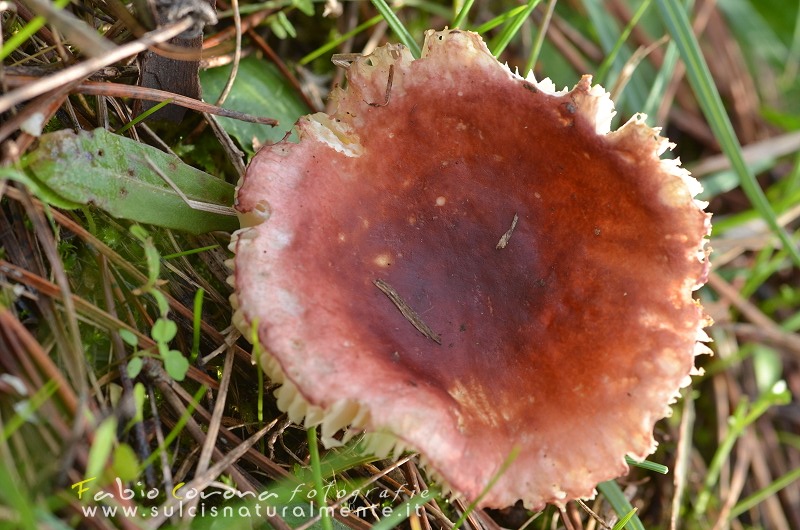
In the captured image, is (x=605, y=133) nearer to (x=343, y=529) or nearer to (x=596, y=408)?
(x=596, y=408)

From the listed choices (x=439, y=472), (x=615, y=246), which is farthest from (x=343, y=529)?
(x=615, y=246)

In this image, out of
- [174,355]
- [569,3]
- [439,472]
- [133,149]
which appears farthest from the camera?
[569,3]

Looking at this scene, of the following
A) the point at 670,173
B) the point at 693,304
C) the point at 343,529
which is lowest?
the point at 343,529

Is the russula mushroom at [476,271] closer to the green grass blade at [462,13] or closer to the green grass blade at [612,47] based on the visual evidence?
the green grass blade at [462,13]

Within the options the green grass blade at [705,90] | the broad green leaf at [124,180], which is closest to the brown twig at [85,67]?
the broad green leaf at [124,180]

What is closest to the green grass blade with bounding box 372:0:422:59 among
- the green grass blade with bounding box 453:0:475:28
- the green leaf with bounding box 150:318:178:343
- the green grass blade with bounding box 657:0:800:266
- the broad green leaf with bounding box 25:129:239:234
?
the green grass blade with bounding box 453:0:475:28

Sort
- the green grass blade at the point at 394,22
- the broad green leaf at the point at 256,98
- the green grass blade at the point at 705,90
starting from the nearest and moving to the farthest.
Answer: the green grass blade at the point at 394,22 → the broad green leaf at the point at 256,98 → the green grass blade at the point at 705,90

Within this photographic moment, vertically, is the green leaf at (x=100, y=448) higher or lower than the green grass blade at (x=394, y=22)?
lower

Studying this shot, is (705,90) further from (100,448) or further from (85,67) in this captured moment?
(100,448)
